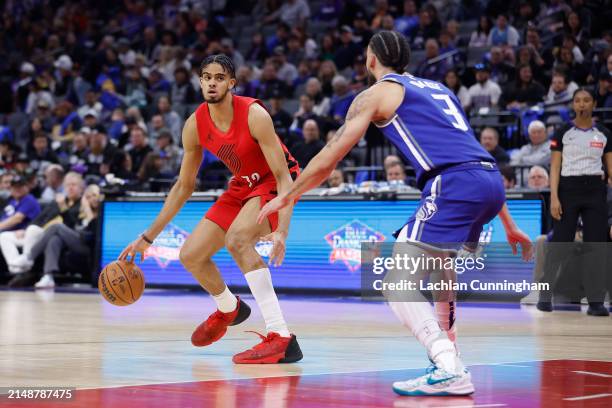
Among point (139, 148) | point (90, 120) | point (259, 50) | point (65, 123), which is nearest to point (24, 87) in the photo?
point (65, 123)

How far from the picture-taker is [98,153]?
57.5 feet

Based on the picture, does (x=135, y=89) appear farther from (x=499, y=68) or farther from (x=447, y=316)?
(x=447, y=316)

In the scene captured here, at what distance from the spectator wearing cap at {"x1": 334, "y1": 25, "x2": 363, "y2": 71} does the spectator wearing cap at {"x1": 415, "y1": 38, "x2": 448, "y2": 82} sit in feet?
6.45

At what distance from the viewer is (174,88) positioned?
20281 mm

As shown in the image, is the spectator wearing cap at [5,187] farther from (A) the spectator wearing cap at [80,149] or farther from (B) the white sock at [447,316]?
(B) the white sock at [447,316]

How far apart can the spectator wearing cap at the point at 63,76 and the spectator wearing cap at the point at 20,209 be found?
6799mm

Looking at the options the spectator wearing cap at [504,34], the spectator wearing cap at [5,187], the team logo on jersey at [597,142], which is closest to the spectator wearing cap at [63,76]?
the spectator wearing cap at [5,187]

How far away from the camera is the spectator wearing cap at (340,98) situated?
16406 millimetres

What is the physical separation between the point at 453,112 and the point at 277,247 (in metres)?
1.39

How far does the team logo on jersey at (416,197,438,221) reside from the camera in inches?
194

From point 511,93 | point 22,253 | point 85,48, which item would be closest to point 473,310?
point 511,93

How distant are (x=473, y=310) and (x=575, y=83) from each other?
16.0 ft

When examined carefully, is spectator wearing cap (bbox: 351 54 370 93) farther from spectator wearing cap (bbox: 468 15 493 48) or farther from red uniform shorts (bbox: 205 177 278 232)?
red uniform shorts (bbox: 205 177 278 232)

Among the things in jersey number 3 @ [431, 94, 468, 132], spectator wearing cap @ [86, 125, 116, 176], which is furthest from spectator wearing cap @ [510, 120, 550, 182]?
jersey number 3 @ [431, 94, 468, 132]
